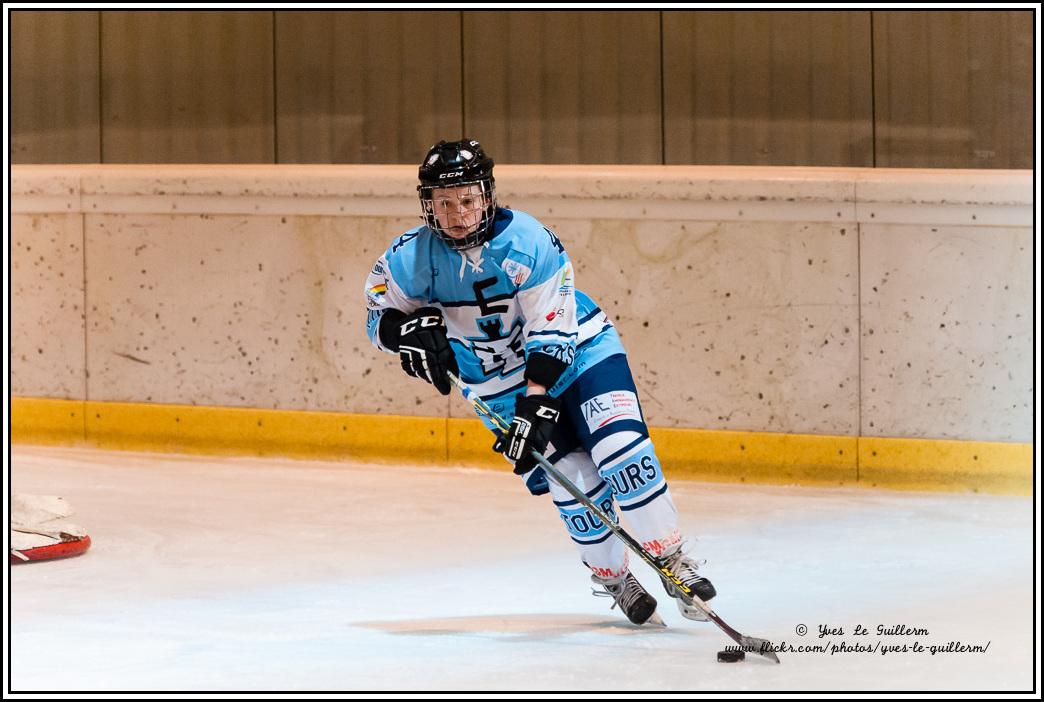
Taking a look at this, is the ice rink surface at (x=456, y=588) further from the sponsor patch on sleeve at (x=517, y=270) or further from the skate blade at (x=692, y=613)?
the sponsor patch on sleeve at (x=517, y=270)

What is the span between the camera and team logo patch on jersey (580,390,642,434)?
13.7 feet

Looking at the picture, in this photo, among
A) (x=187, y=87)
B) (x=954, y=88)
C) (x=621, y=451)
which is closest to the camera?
(x=621, y=451)

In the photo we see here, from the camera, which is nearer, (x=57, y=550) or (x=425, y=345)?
(x=425, y=345)

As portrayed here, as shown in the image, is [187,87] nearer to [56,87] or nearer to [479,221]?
[56,87]

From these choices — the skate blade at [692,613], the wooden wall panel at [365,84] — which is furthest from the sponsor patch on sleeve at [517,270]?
the wooden wall panel at [365,84]

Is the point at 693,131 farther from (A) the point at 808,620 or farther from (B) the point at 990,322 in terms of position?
(A) the point at 808,620

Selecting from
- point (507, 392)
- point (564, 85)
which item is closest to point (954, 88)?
point (564, 85)

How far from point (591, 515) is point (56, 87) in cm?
504

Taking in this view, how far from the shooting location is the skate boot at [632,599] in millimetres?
4332

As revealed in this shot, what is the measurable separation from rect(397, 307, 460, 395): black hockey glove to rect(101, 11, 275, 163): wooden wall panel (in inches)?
161

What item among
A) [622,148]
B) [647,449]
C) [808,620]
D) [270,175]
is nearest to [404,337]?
[647,449]

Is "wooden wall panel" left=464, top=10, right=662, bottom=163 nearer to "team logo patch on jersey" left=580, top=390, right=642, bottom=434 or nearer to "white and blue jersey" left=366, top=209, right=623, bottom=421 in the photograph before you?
"white and blue jersey" left=366, top=209, right=623, bottom=421

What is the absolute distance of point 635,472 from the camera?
13.6ft

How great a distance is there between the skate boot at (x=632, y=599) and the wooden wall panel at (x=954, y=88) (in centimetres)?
339
